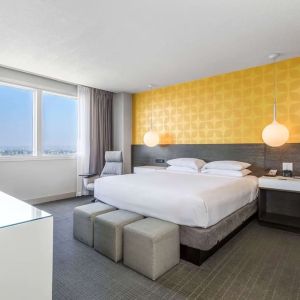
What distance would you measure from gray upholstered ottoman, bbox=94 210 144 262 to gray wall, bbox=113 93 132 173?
10.7 feet

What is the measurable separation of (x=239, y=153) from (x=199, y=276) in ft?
8.83

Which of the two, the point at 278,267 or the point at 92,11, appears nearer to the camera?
the point at 278,267

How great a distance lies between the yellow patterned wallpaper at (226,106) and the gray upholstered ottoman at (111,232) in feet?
8.81

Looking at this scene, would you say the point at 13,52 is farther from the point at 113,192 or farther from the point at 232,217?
the point at 232,217

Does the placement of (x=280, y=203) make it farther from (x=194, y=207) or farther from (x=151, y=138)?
(x=151, y=138)

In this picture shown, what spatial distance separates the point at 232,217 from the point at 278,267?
666mm

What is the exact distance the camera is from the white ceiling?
7.45 feet

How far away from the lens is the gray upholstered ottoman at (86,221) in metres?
2.62

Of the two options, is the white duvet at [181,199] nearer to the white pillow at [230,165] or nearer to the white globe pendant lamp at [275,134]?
the white pillow at [230,165]

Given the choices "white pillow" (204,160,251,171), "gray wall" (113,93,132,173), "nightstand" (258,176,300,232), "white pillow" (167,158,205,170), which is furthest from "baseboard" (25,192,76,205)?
"nightstand" (258,176,300,232)

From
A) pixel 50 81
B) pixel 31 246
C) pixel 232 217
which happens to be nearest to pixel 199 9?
pixel 232 217

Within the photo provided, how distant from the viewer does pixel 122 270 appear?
2.14m

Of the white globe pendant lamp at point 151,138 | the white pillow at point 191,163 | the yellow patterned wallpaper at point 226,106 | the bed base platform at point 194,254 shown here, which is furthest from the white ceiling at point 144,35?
the bed base platform at point 194,254

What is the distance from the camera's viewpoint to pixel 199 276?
2.04 metres
